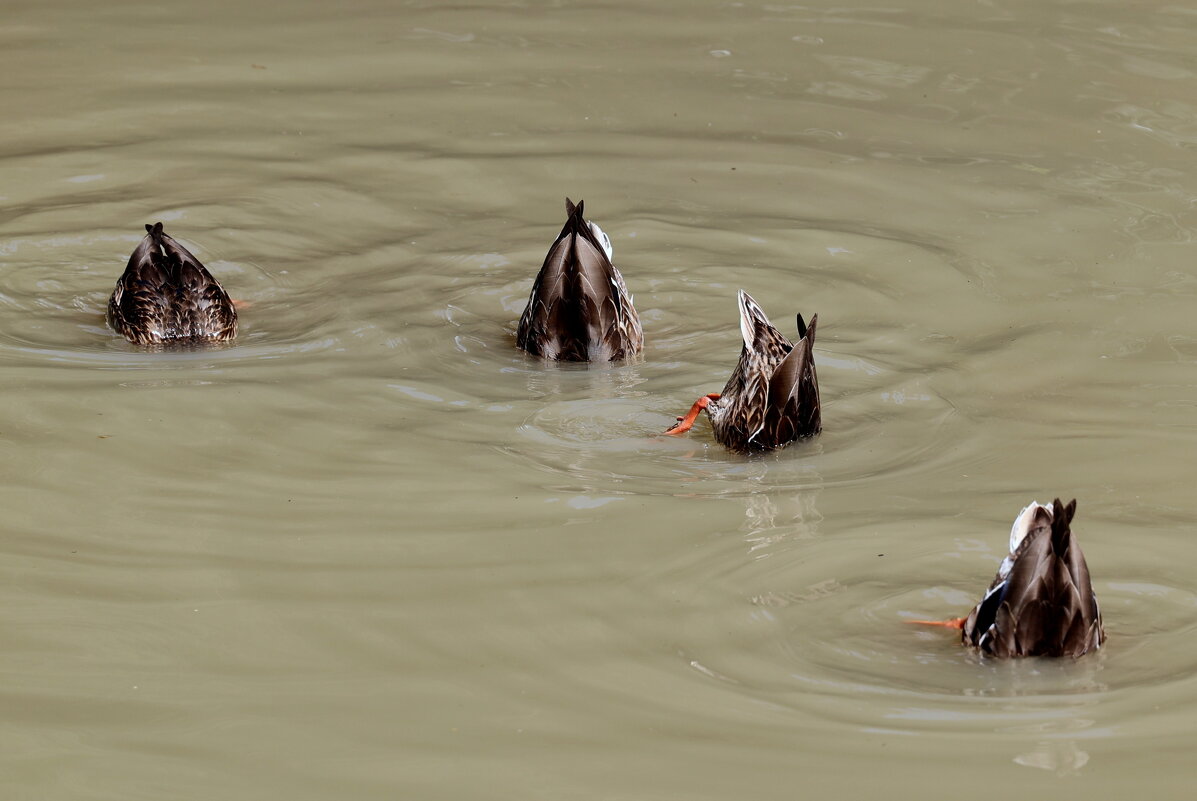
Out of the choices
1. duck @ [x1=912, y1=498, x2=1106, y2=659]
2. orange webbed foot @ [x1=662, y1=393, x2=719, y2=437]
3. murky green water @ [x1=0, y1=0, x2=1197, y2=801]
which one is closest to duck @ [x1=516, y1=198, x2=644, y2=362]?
murky green water @ [x1=0, y1=0, x2=1197, y2=801]

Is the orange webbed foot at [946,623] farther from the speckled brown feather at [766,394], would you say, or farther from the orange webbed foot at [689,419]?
the orange webbed foot at [689,419]

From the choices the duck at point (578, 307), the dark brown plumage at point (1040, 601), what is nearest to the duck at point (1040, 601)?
the dark brown plumage at point (1040, 601)

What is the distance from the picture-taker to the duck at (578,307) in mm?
6957

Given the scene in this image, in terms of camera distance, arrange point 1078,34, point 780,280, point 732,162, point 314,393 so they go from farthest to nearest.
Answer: point 1078,34 → point 732,162 → point 780,280 → point 314,393

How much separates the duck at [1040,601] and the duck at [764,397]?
5.32 ft

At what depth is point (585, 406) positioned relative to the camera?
251 inches

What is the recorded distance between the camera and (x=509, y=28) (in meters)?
11.5

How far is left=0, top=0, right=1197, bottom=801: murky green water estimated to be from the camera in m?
3.99

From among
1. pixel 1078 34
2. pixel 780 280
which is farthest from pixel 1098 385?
pixel 1078 34

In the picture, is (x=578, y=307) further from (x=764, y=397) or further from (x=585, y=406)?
(x=764, y=397)

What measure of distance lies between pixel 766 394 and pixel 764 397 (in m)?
0.02

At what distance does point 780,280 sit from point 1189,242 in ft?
7.34

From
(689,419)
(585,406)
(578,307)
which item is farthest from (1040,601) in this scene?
(578,307)

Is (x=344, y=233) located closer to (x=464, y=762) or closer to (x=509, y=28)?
(x=509, y=28)
